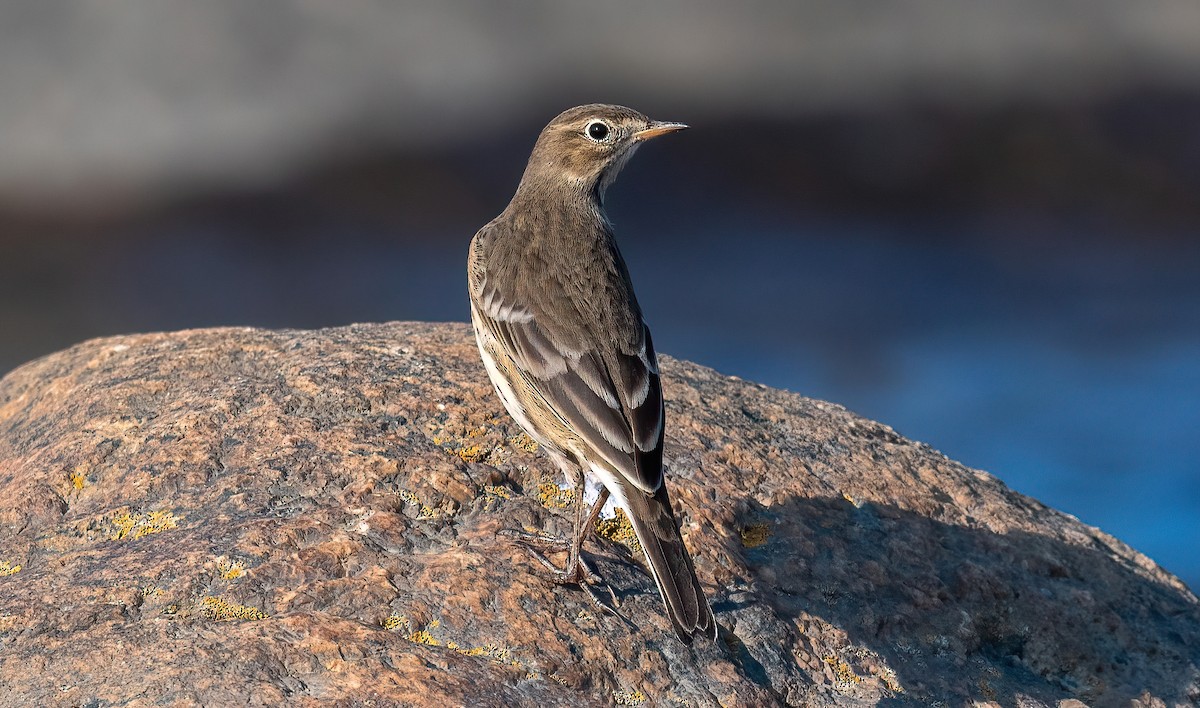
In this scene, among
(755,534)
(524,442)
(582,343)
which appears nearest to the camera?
(582,343)

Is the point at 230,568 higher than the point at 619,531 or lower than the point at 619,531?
lower

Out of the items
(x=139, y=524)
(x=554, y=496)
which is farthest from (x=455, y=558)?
(x=139, y=524)

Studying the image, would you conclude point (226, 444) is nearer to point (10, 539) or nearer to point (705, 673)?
point (10, 539)

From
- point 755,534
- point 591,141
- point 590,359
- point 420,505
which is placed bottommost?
point 420,505

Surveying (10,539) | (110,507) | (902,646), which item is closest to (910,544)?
(902,646)

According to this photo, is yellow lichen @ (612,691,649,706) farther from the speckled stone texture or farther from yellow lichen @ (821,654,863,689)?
yellow lichen @ (821,654,863,689)

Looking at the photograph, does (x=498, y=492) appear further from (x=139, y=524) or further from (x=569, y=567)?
(x=139, y=524)

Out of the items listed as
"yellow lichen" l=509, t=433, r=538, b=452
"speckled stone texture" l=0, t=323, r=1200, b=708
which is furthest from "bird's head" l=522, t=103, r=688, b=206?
"yellow lichen" l=509, t=433, r=538, b=452
